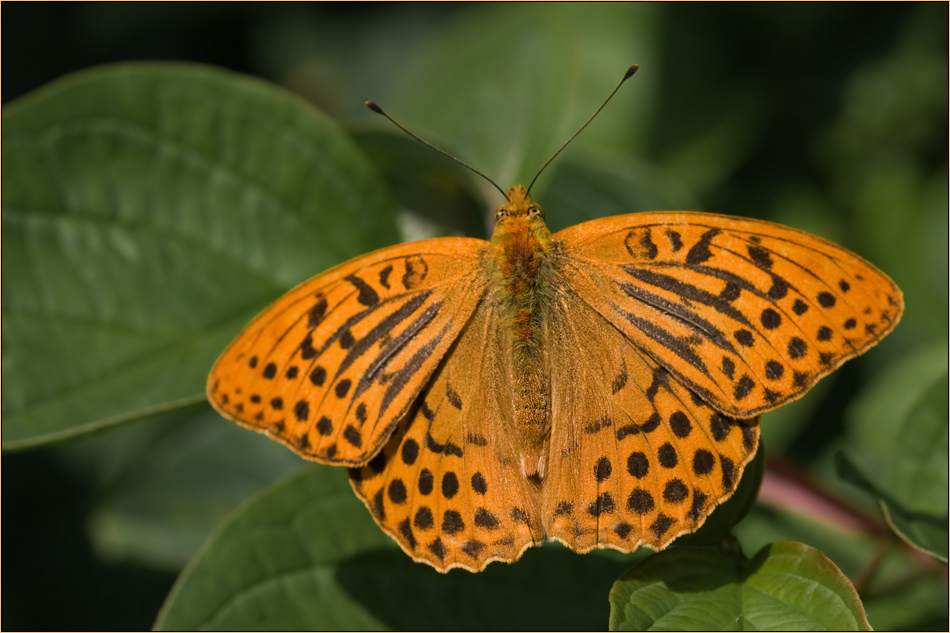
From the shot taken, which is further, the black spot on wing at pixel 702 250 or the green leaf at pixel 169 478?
the green leaf at pixel 169 478

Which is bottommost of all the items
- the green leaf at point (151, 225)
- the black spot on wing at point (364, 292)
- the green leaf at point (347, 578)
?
the green leaf at point (347, 578)

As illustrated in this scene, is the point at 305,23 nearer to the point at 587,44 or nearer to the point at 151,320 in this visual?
the point at 587,44

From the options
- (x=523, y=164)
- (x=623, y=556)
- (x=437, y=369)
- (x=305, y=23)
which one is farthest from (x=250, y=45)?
(x=623, y=556)

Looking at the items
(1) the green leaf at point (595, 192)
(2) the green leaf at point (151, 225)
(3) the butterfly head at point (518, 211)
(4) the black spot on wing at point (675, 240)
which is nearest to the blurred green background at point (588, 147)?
(1) the green leaf at point (595, 192)

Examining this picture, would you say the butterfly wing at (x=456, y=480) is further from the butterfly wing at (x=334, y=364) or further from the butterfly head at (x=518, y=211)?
the butterfly head at (x=518, y=211)

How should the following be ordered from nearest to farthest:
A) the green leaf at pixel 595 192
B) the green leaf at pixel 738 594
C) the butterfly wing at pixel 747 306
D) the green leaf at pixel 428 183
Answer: the green leaf at pixel 738 594 < the butterfly wing at pixel 747 306 < the green leaf at pixel 428 183 < the green leaf at pixel 595 192

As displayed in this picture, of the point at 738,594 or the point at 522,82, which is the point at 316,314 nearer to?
the point at 738,594

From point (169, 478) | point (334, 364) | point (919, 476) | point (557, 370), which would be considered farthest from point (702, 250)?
point (169, 478)

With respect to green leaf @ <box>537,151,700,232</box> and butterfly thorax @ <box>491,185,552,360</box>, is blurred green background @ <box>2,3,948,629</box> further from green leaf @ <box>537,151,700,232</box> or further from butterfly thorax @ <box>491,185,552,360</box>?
butterfly thorax @ <box>491,185,552,360</box>
